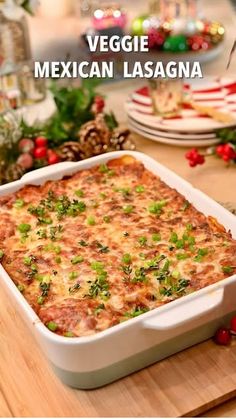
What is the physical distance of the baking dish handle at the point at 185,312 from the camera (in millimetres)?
1093

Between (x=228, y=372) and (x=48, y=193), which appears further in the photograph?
(x=48, y=193)

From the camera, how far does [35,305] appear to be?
1.20 m

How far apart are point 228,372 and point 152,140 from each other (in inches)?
37.2

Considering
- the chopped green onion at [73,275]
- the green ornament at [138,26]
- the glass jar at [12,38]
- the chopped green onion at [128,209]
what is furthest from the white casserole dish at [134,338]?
the green ornament at [138,26]

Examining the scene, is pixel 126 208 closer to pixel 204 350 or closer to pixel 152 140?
pixel 204 350

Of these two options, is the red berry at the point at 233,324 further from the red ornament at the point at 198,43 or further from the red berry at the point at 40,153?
the red ornament at the point at 198,43

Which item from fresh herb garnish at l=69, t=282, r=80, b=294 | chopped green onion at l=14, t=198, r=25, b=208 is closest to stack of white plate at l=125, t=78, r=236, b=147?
chopped green onion at l=14, t=198, r=25, b=208

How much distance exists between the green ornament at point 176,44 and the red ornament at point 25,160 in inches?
41.0

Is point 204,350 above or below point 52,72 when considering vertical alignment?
below

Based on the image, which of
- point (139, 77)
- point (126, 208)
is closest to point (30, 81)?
point (139, 77)

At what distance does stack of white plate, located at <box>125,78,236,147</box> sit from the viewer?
1.91m

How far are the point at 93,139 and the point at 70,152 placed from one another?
0.07 meters

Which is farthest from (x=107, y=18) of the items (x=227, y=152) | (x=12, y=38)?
(x=227, y=152)

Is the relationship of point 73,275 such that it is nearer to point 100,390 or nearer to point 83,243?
point 83,243
